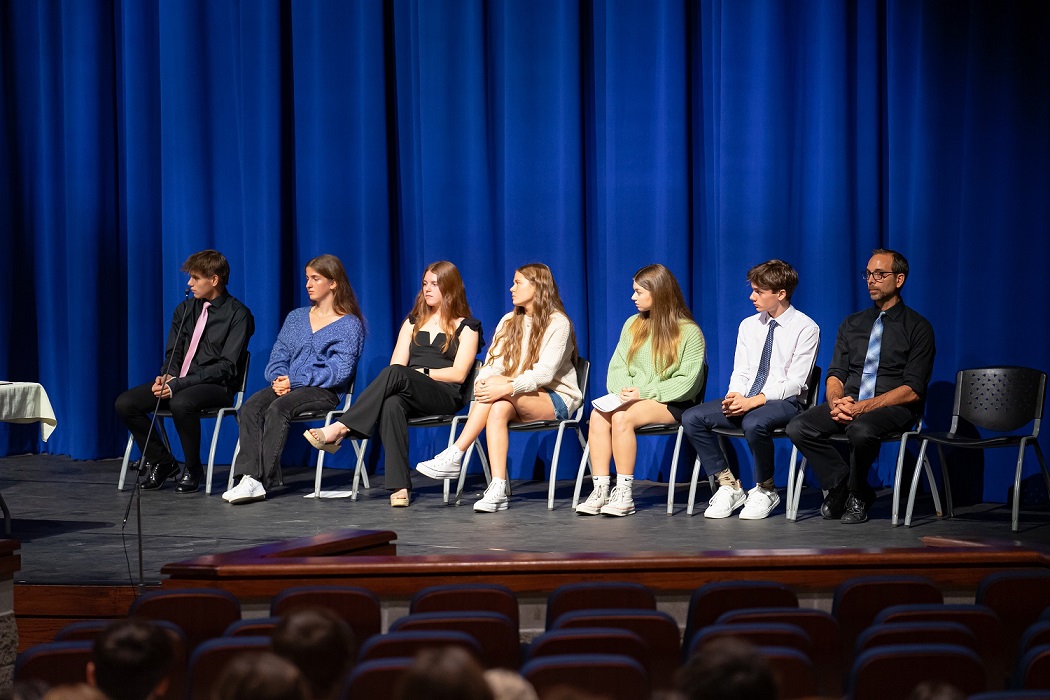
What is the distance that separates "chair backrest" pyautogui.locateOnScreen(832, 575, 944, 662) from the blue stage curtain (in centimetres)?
326

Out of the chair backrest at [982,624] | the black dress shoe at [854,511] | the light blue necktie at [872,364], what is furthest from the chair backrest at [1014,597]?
the light blue necktie at [872,364]

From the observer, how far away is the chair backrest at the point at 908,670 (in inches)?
71.3

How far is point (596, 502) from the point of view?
525 cm

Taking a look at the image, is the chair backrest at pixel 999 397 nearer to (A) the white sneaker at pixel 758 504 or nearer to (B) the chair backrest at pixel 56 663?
(A) the white sneaker at pixel 758 504

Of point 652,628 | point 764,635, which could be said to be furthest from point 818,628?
point 652,628

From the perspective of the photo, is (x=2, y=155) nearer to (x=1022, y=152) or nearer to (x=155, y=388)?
(x=155, y=388)

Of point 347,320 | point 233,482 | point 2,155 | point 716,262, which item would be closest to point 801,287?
point 716,262

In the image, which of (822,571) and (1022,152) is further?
(1022,152)

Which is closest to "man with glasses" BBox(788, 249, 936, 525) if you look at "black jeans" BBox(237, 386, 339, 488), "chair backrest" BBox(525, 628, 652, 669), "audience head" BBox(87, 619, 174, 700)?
"black jeans" BBox(237, 386, 339, 488)

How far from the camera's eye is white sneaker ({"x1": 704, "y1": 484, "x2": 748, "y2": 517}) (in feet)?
16.9

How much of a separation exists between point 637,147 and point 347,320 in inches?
66.9

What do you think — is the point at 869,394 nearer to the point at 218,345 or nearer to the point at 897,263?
the point at 897,263

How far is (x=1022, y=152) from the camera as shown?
546 cm

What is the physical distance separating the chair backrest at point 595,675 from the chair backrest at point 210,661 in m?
0.47
